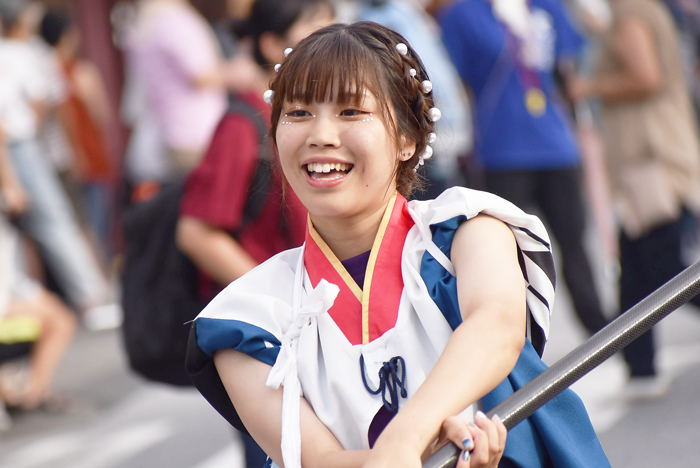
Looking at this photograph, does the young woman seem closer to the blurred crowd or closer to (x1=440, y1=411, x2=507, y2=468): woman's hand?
(x1=440, y1=411, x2=507, y2=468): woman's hand

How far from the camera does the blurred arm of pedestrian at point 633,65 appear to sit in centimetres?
377

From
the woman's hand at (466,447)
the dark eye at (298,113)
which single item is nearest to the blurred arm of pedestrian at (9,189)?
the dark eye at (298,113)

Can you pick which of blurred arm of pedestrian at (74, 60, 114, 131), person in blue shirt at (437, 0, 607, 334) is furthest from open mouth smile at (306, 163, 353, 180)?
blurred arm of pedestrian at (74, 60, 114, 131)

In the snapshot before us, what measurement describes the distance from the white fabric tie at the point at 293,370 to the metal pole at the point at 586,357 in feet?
0.88

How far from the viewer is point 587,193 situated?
7.62 meters

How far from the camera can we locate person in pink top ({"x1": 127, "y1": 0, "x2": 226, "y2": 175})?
5.00 metres

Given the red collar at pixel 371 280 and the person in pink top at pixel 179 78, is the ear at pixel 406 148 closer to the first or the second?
the red collar at pixel 371 280

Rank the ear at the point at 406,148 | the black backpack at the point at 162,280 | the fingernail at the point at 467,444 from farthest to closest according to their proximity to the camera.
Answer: the black backpack at the point at 162,280, the ear at the point at 406,148, the fingernail at the point at 467,444

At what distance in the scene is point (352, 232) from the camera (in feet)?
5.54

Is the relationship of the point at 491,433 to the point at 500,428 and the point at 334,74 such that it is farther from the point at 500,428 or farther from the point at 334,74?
the point at 334,74

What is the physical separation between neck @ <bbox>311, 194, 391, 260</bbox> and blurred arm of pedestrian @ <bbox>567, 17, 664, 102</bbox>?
2.43 metres

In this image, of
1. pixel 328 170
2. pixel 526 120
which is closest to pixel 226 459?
pixel 526 120

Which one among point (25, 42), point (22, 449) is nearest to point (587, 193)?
point (25, 42)

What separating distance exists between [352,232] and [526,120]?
2.50 meters
